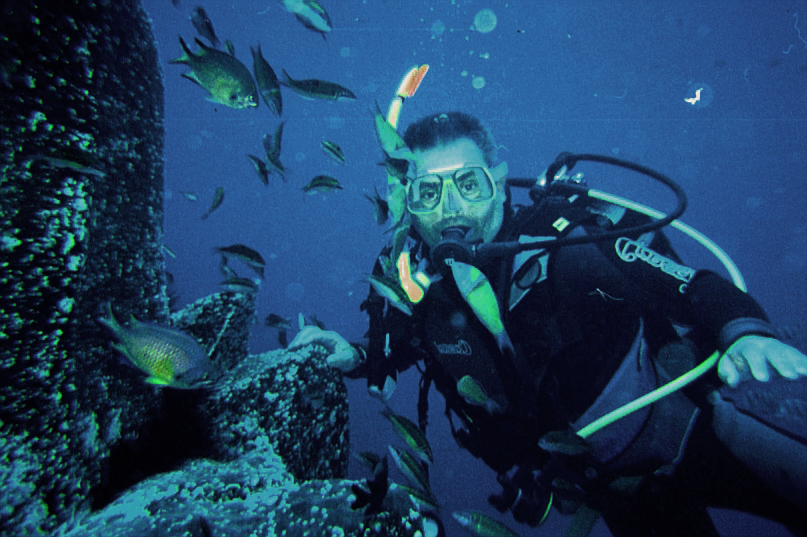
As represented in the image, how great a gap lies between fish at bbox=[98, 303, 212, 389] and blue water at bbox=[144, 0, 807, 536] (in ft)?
30.1

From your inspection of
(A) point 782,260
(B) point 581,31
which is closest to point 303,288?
(B) point 581,31

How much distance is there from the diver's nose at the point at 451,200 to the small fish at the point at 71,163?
8.34 feet

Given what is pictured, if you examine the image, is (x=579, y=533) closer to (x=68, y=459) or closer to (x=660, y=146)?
(x=68, y=459)

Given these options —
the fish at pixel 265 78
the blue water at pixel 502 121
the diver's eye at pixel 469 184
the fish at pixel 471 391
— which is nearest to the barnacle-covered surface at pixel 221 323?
the fish at pixel 265 78

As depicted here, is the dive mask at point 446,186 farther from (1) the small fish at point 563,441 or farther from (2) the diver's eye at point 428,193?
(1) the small fish at point 563,441

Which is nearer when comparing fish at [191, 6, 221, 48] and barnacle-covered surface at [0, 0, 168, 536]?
barnacle-covered surface at [0, 0, 168, 536]

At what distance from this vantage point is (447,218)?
331 cm

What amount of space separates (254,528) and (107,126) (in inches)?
74.0

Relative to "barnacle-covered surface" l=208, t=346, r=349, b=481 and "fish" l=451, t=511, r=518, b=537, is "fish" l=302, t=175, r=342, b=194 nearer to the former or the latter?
"barnacle-covered surface" l=208, t=346, r=349, b=481

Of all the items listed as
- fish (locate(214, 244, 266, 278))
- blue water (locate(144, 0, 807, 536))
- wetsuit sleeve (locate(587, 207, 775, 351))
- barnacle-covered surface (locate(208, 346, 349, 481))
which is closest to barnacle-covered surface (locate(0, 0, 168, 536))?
barnacle-covered surface (locate(208, 346, 349, 481))

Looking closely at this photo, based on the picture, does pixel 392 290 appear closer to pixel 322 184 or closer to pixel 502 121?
pixel 322 184

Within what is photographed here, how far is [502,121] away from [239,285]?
79.7 feet

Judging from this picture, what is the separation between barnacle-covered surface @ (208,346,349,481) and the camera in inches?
85.7

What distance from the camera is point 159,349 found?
1.44 m
